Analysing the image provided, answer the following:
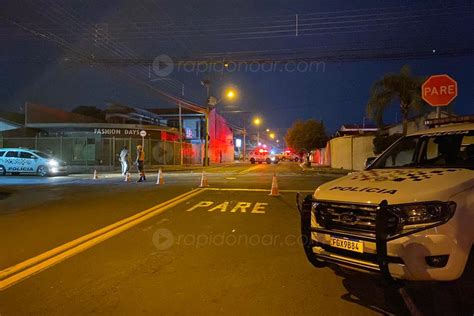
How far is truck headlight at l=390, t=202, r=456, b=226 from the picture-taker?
13.3ft

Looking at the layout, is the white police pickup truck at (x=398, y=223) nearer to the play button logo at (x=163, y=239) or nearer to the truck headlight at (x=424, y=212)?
the truck headlight at (x=424, y=212)

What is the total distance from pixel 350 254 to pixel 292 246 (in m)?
2.98

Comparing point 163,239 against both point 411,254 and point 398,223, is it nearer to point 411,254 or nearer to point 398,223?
point 398,223

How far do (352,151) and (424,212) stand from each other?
30472 mm

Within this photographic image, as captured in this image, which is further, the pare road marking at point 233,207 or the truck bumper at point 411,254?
the pare road marking at point 233,207

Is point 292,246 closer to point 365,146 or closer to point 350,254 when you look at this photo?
point 350,254

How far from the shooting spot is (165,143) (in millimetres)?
43406

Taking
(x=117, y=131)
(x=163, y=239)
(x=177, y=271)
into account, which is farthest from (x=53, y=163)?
(x=177, y=271)

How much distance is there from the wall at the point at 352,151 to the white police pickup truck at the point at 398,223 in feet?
84.4

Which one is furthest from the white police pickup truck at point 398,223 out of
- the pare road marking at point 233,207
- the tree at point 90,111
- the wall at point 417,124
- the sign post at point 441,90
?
the tree at point 90,111

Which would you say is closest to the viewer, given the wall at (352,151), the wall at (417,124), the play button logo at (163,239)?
the play button logo at (163,239)

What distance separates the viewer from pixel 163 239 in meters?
7.88

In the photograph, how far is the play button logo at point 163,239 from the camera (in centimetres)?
737

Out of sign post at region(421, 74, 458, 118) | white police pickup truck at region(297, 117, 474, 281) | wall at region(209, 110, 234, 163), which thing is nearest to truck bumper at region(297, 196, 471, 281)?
white police pickup truck at region(297, 117, 474, 281)
